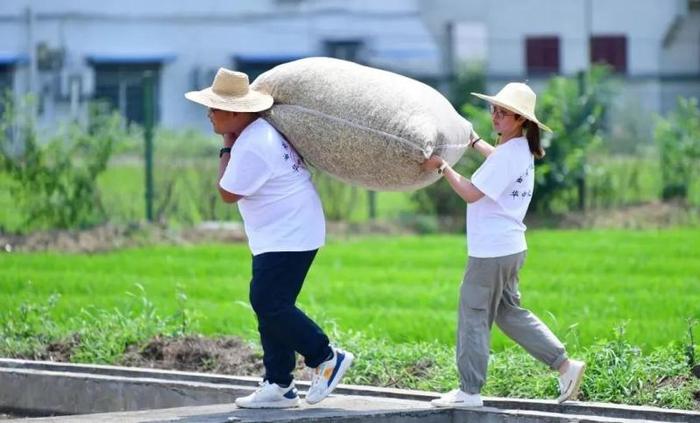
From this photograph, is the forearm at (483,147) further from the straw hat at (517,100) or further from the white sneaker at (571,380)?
the white sneaker at (571,380)

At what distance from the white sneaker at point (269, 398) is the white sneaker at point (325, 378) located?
10 cm

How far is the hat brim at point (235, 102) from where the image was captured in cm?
782

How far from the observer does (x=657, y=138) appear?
2038cm

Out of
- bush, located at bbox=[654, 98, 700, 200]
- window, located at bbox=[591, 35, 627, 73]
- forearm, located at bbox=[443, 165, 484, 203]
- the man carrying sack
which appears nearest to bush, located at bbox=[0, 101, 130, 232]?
bush, located at bbox=[654, 98, 700, 200]

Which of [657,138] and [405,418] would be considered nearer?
[405,418]

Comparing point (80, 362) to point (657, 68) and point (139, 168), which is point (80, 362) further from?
point (657, 68)

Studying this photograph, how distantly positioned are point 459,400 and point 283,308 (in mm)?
962

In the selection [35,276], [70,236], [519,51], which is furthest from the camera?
[519,51]

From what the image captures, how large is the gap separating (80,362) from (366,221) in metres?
9.84

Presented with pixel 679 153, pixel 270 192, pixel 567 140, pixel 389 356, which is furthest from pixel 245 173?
pixel 679 153

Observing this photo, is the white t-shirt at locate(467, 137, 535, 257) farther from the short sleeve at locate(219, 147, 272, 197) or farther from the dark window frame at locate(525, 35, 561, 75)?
the dark window frame at locate(525, 35, 561, 75)

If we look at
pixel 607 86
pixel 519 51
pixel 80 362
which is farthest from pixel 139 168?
pixel 519 51

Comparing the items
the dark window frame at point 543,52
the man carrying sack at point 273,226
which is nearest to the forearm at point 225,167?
the man carrying sack at point 273,226

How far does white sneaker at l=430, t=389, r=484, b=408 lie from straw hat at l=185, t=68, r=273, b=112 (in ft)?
5.46
